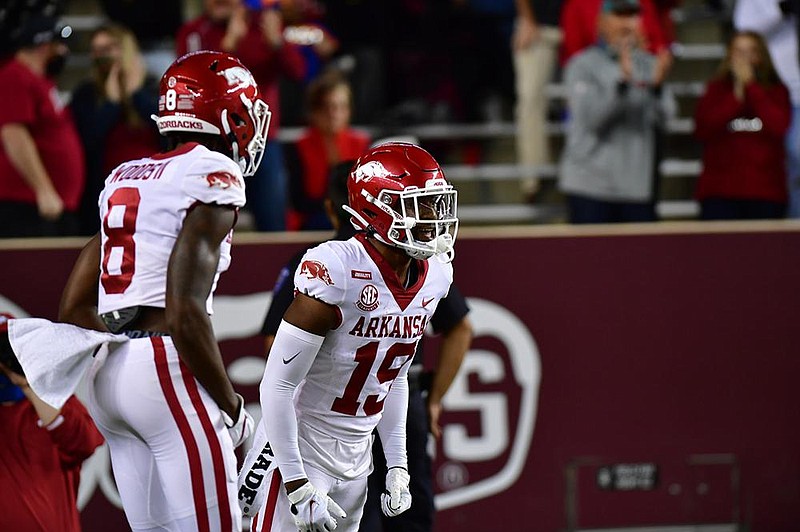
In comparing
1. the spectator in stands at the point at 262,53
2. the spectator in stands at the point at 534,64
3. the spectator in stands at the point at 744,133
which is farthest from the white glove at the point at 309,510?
the spectator in stands at the point at 534,64

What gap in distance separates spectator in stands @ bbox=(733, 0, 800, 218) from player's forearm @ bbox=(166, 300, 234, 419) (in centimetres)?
547

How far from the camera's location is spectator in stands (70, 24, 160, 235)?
7559mm

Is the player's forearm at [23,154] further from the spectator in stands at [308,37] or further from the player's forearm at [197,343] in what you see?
the player's forearm at [197,343]

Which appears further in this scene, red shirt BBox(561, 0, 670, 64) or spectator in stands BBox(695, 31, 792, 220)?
red shirt BBox(561, 0, 670, 64)

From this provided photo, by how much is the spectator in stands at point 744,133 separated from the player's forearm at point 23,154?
150 inches

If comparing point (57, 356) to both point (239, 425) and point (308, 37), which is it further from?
point (308, 37)

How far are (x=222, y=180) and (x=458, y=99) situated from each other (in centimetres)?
556

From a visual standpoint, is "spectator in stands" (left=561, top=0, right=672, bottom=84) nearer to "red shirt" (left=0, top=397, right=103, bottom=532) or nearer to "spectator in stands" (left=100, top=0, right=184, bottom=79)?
"spectator in stands" (left=100, top=0, right=184, bottom=79)

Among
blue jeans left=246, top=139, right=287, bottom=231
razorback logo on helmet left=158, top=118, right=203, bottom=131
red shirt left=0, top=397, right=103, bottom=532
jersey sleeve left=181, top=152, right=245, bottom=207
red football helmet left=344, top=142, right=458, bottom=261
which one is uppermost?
razorback logo on helmet left=158, top=118, right=203, bottom=131

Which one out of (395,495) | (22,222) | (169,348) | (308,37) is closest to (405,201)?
(169,348)

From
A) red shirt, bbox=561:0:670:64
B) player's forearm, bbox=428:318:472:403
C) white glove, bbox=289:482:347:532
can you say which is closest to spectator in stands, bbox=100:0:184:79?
red shirt, bbox=561:0:670:64

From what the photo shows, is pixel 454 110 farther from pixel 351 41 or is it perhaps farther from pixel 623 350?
pixel 623 350

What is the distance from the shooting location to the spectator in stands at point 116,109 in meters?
7.56

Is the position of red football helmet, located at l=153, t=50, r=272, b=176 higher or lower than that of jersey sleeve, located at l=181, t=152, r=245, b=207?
higher
